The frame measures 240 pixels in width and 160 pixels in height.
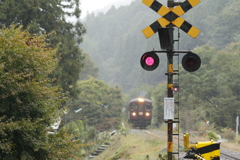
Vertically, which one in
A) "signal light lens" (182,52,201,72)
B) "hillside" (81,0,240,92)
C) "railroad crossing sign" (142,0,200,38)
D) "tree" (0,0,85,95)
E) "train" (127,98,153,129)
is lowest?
"train" (127,98,153,129)

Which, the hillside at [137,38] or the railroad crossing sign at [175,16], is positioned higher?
the hillside at [137,38]

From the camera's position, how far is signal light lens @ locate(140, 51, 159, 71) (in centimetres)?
730

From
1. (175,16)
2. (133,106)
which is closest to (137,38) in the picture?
(133,106)

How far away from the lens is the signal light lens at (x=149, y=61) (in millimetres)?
7298

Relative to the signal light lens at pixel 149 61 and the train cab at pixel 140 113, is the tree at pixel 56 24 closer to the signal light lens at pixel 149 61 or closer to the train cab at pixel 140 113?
the signal light lens at pixel 149 61

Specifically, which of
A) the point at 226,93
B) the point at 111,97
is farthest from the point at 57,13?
the point at 111,97

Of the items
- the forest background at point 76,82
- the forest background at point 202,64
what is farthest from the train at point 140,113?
the forest background at point 76,82

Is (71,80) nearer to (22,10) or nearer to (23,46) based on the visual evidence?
(22,10)

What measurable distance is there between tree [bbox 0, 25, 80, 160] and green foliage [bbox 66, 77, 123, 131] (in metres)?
37.2

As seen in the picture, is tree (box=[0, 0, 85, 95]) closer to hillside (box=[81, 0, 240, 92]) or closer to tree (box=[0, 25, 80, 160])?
tree (box=[0, 25, 80, 160])

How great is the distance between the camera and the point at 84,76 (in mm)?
82438

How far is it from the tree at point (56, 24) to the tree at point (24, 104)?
11006mm

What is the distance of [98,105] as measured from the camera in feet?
162

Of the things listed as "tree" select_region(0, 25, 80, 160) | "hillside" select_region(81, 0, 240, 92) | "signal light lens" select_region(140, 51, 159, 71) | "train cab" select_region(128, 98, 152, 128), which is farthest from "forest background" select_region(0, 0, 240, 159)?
"train cab" select_region(128, 98, 152, 128)
